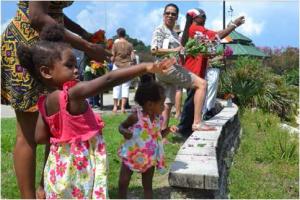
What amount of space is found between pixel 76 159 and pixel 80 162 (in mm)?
29

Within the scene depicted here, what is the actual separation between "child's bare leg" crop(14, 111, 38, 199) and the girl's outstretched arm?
776 mm

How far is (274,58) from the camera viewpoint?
38.4 m

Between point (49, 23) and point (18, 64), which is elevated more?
point (49, 23)

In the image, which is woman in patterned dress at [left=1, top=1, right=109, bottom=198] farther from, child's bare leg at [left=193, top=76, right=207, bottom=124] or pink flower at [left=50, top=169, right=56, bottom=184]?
child's bare leg at [left=193, top=76, right=207, bottom=124]

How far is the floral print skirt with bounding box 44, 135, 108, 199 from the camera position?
275cm

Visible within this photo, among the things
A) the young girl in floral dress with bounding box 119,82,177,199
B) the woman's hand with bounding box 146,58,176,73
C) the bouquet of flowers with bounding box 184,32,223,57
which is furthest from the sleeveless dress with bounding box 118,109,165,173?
the bouquet of flowers with bounding box 184,32,223,57

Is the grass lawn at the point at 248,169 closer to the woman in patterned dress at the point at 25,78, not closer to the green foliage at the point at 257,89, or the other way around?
the woman in patterned dress at the point at 25,78

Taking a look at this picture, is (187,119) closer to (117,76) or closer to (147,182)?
(147,182)

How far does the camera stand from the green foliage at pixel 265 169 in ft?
14.5

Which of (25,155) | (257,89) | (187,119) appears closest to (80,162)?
(25,155)

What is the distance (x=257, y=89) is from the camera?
1068 cm

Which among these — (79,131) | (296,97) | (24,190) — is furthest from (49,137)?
(296,97)

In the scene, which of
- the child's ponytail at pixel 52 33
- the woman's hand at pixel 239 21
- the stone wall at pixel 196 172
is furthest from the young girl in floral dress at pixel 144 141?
the woman's hand at pixel 239 21

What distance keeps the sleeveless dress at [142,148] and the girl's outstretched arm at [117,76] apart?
1075 millimetres
